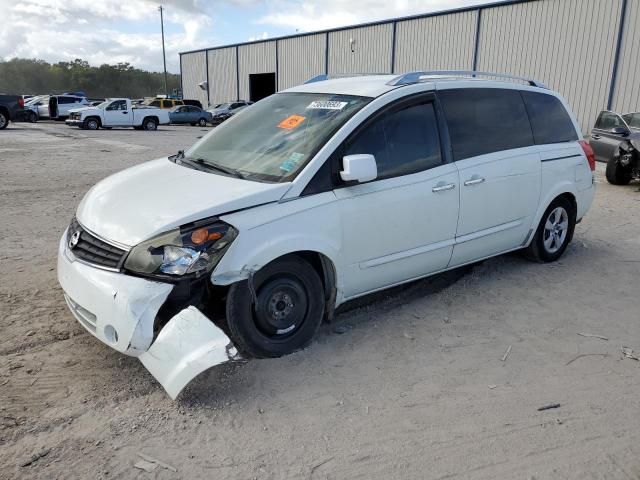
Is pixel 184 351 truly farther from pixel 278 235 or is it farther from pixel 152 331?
pixel 278 235

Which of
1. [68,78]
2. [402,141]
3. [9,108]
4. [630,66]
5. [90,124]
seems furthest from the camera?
[68,78]

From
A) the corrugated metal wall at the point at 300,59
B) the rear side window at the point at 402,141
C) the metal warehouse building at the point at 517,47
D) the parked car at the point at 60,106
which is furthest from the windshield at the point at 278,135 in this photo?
the parked car at the point at 60,106

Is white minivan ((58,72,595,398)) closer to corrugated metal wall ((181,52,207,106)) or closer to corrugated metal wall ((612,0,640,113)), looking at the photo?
corrugated metal wall ((612,0,640,113))

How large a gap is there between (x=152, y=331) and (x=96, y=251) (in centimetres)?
66

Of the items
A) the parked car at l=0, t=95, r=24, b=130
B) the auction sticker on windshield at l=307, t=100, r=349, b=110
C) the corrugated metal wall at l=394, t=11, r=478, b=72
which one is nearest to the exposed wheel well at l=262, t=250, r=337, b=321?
the auction sticker on windshield at l=307, t=100, r=349, b=110

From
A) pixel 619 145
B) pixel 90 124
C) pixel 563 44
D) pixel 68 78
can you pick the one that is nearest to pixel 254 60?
pixel 90 124

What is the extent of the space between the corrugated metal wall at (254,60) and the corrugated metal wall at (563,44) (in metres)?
17.8

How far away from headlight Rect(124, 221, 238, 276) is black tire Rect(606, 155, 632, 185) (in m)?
9.98

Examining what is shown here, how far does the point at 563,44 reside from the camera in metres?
22.4

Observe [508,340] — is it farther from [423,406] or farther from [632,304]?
[632,304]

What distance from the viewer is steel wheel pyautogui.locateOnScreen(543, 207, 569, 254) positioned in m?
5.61

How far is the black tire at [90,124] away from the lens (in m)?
26.0

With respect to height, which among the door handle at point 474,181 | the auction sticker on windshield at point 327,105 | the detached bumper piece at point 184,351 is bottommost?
the detached bumper piece at point 184,351

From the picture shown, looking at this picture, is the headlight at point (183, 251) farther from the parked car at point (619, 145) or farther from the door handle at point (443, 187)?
the parked car at point (619, 145)
